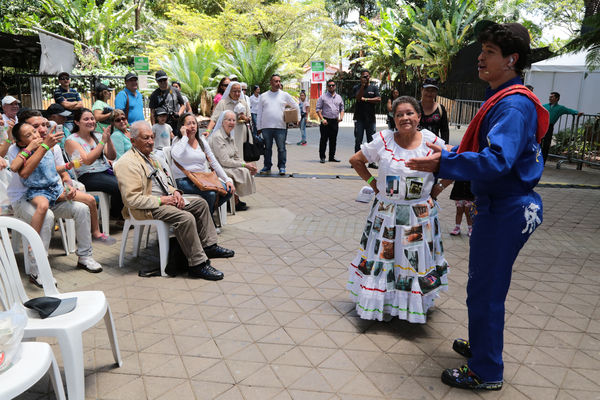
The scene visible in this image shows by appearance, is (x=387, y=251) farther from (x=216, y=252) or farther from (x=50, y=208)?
(x=50, y=208)

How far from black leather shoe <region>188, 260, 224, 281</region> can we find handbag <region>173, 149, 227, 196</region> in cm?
120

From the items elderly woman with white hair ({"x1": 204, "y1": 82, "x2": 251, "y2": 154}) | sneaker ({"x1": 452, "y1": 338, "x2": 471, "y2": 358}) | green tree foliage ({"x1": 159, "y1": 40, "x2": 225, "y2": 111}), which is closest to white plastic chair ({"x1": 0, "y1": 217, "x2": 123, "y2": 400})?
sneaker ({"x1": 452, "y1": 338, "x2": 471, "y2": 358})

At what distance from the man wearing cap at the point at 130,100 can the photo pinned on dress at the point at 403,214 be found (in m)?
5.77

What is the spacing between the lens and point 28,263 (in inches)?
178

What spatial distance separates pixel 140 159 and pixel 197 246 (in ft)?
3.40

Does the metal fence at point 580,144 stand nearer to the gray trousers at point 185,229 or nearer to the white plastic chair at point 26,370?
the gray trousers at point 185,229

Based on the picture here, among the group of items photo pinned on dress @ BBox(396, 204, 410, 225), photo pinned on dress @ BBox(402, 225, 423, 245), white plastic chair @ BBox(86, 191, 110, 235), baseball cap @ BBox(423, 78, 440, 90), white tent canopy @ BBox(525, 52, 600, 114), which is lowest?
white plastic chair @ BBox(86, 191, 110, 235)

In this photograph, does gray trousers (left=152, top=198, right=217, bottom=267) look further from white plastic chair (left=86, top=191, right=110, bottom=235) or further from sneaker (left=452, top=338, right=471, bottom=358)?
sneaker (left=452, top=338, right=471, bottom=358)

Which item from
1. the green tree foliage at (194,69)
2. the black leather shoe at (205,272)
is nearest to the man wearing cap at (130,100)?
the black leather shoe at (205,272)

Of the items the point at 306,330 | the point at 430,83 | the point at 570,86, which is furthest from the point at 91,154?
the point at 570,86

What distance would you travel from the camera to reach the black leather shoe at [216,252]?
16.9 feet

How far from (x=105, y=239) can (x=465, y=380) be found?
172 inches

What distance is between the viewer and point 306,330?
3629mm

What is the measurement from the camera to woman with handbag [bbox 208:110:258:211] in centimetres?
637
